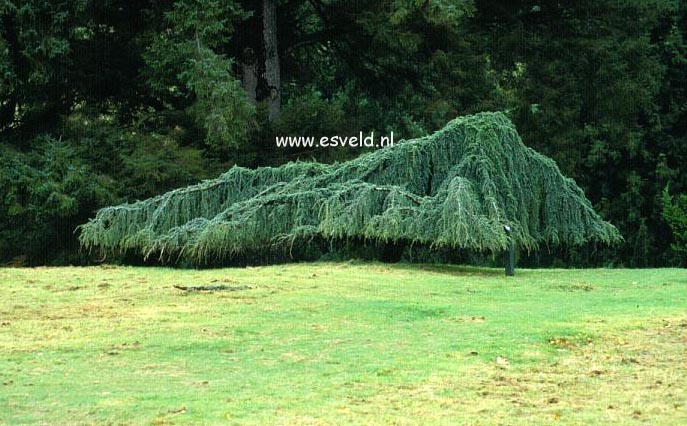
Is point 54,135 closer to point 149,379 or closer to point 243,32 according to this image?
point 243,32

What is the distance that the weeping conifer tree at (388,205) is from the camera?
16438mm

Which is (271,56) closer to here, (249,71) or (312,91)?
(249,71)

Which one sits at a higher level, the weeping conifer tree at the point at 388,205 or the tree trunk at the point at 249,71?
the tree trunk at the point at 249,71

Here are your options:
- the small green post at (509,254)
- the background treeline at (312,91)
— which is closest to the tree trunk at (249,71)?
the background treeline at (312,91)

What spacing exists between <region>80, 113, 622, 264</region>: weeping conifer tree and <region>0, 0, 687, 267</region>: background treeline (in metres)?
2.33

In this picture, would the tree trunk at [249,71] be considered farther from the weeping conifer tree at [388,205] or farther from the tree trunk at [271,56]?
the weeping conifer tree at [388,205]

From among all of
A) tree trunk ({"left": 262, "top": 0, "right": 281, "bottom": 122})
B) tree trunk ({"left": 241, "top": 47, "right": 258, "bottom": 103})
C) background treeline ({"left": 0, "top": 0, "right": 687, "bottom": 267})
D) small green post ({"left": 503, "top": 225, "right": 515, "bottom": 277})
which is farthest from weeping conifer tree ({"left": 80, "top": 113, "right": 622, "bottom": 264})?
tree trunk ({"left": 241, "top": 47, "right": 258, "bottom": 103})

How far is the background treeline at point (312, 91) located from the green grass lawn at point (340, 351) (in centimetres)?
643

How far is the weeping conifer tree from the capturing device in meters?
16.4

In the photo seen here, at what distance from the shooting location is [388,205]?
16859 millimetres

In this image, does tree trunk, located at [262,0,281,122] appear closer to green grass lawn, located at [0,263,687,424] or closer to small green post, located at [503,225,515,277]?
small green post, located at [503,225,515,277]

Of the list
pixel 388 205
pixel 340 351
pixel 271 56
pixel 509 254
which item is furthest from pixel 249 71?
pixel 340 351

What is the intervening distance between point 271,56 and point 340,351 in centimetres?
1890

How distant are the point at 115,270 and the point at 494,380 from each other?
9.95 metres
